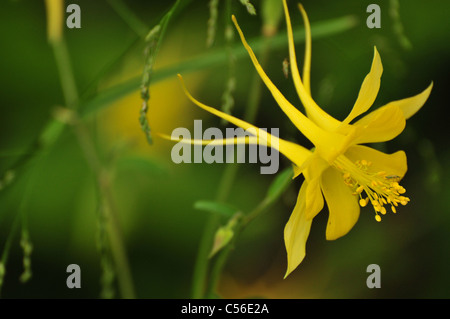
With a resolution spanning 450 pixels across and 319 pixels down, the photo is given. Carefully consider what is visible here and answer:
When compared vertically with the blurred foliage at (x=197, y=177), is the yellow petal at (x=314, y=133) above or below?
below

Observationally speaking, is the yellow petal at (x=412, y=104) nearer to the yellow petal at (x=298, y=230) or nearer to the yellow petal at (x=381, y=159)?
the yellow petal at (x=381, y=159)

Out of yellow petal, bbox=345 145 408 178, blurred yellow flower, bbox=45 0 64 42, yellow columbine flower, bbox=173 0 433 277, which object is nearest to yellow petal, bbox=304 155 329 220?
yellow columbine flower, bbox=173 0 433 277

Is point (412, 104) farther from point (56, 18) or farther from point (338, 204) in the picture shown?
point (56, 18)

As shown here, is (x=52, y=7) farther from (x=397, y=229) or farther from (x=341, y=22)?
(x=397, y=229)

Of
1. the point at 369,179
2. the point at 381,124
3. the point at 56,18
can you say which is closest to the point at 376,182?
the point at 369,179

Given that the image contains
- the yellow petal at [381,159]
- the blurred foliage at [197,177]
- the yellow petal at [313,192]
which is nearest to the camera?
the yellow petal at [313,192]

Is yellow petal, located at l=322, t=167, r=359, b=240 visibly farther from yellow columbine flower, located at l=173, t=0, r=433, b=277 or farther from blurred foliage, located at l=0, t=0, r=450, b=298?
blurred foliage, located at l=0, t=0, r=450, b=298

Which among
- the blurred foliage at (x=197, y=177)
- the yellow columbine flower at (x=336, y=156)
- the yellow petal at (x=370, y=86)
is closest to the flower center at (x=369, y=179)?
the yellow columbine flower at (x=336, y=156)
